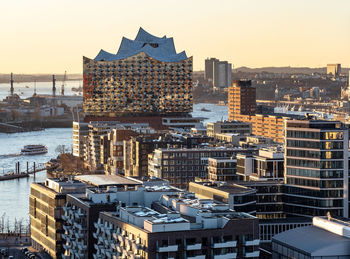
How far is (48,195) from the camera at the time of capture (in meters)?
36.7

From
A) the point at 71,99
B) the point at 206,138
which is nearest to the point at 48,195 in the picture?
the point at 206,138

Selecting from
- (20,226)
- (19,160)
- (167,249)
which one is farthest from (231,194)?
(19,160)

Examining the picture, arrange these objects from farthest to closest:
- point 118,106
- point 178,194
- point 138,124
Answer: point 118,106 < point 138,124 < point 178,194

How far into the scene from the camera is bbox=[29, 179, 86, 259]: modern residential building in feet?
A: 117

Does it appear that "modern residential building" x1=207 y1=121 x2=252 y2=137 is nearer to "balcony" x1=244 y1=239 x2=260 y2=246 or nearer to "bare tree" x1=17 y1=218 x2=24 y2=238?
"bare tree" x1=17 y1=218 x2=24 y2=238

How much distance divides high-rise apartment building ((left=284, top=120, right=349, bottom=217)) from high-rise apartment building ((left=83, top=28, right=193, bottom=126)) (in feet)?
167

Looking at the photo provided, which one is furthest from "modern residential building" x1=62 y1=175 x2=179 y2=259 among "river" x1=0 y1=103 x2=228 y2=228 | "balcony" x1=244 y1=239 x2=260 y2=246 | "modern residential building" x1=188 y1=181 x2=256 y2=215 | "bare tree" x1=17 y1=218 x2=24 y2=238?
"river" x1=0 y1=103 x2=228 y2=228

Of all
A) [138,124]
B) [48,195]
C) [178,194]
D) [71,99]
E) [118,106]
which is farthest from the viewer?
[71,99]

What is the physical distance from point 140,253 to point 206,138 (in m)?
31.5

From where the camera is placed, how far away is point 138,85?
295 feet

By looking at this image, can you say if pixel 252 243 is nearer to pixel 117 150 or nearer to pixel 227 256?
pixel 227 256

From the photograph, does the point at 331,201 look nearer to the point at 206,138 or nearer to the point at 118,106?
the point at 206,138

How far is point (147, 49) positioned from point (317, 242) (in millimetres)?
63416

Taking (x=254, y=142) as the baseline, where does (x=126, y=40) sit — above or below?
above
